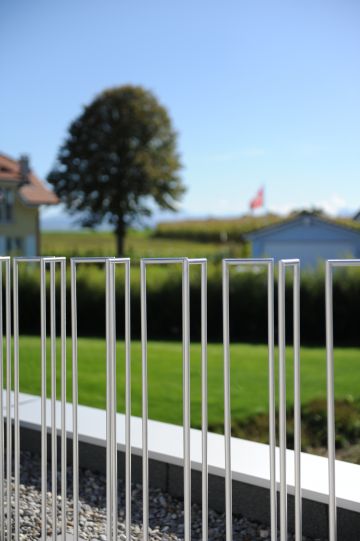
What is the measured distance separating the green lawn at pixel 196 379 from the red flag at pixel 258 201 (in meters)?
25.4

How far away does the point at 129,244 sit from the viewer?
3356cm

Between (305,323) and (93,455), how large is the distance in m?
11.2

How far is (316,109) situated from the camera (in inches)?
1702

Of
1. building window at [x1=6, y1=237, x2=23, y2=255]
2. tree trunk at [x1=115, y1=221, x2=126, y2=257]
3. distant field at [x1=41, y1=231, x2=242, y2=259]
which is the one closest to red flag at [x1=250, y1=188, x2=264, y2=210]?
distant field at [x1=41, y1=231, x2=242, y2=259]

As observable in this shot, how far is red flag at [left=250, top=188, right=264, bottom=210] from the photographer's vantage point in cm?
3719

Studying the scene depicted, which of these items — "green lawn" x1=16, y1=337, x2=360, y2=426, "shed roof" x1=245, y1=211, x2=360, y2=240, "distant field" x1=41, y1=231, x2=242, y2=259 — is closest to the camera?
"green lawn" x1=16, y1=337, x2=360, y2=426

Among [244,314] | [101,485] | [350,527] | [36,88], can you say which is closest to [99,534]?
[101,485]

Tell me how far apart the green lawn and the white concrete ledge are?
200 centimetres

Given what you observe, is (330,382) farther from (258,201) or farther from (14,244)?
(258,201)

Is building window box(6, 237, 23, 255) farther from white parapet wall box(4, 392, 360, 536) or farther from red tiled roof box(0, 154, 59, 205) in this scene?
white parapet wall box(4, 392, 360, 536)

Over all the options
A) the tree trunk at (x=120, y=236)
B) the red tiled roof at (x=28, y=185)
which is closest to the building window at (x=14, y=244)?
the red tiled roof at (x=28, y=185)

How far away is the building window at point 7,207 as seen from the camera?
96.4 ft

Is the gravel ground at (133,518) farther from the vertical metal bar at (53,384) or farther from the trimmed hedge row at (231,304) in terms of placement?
the trimmed hedge row at (231,304)

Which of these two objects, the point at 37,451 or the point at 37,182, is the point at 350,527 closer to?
the point at 37,451
